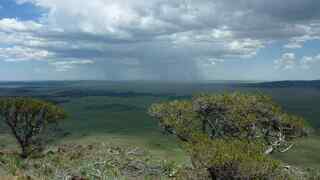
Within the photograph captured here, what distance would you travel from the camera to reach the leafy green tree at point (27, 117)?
5262 centimetres

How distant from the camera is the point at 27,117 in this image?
53.2 meters

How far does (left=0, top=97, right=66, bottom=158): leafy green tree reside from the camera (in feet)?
173

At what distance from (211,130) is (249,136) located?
3575 millimetres

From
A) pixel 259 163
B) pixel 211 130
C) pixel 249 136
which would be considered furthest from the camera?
pixel 211 130

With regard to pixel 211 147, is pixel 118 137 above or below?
below

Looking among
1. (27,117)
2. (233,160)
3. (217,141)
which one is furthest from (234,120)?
(27,117)

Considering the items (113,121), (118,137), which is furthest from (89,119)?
(118,137)

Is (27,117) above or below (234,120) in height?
below

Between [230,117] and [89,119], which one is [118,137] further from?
[230,117]

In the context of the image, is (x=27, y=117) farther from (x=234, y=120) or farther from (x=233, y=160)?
(x=233, y=160)

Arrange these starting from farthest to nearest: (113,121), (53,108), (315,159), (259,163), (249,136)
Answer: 1. (113,121)
2. (315,159)
3. (53,108)
4. (249,136)
5. (259,163)

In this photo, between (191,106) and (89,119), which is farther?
(89,119)

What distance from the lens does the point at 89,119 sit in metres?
142

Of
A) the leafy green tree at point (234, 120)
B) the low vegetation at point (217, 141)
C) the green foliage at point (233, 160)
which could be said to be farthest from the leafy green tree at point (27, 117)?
the green foliage at point (233, 160)
